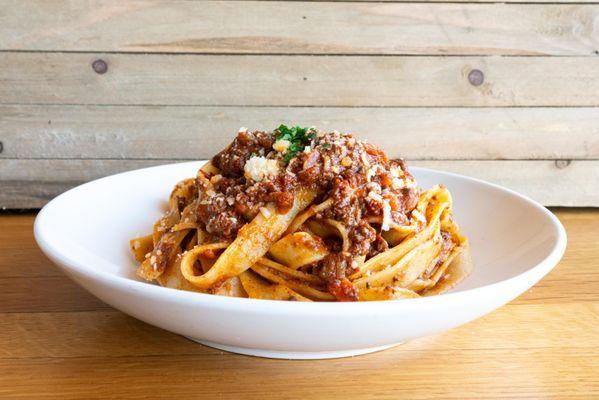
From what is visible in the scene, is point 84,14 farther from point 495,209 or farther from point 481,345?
point 481,345

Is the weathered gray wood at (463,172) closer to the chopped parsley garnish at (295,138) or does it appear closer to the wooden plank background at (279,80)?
the wooden plank background at (279,80)

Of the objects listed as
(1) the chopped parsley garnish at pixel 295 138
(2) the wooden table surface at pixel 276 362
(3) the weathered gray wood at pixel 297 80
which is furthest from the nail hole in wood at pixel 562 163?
(1) the chopped parsley garnish at pixel 295 138

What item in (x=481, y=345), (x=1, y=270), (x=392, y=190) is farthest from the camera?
(x=1, y=270)

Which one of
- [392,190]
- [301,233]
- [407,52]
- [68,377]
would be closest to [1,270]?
[68,377]

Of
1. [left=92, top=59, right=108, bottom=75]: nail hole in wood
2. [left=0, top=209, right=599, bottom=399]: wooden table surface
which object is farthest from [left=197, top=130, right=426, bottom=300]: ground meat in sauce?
[left=92, top=59, right=108, bottom=75]: nail hole in wood

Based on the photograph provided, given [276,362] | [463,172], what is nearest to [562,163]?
[463,172]
